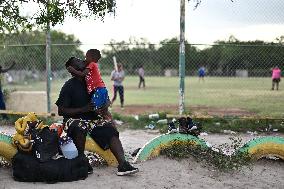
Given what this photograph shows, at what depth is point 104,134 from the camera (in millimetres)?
6262

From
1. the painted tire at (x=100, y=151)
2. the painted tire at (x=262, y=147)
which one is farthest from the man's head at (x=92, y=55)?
the painted tire at (x=262, y=147)

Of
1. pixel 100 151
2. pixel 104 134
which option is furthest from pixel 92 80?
pixel 100 151

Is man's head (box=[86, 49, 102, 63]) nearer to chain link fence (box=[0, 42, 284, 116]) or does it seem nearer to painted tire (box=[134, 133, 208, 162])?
painted tire (box=[134, 133, 208, 162])

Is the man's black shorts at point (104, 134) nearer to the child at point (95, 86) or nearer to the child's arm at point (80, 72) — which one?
the child at point (95, 86)

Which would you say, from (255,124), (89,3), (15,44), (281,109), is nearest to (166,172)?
(89,3)

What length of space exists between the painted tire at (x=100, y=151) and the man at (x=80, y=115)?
12 centimetres

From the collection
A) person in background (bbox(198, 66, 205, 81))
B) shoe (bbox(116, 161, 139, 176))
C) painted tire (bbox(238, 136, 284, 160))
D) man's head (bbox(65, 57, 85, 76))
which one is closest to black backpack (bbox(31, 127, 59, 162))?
shoe (bbox(116, 161, 139, 176))

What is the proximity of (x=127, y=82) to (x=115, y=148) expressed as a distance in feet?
92.9

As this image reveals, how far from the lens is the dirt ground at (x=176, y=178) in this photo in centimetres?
563

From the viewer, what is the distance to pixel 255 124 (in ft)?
36.4

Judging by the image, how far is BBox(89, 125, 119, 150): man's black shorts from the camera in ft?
20.5

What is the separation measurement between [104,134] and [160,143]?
94cm

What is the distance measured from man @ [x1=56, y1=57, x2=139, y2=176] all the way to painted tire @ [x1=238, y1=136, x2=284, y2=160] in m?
1.88

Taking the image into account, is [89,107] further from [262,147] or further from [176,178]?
[262,147]
